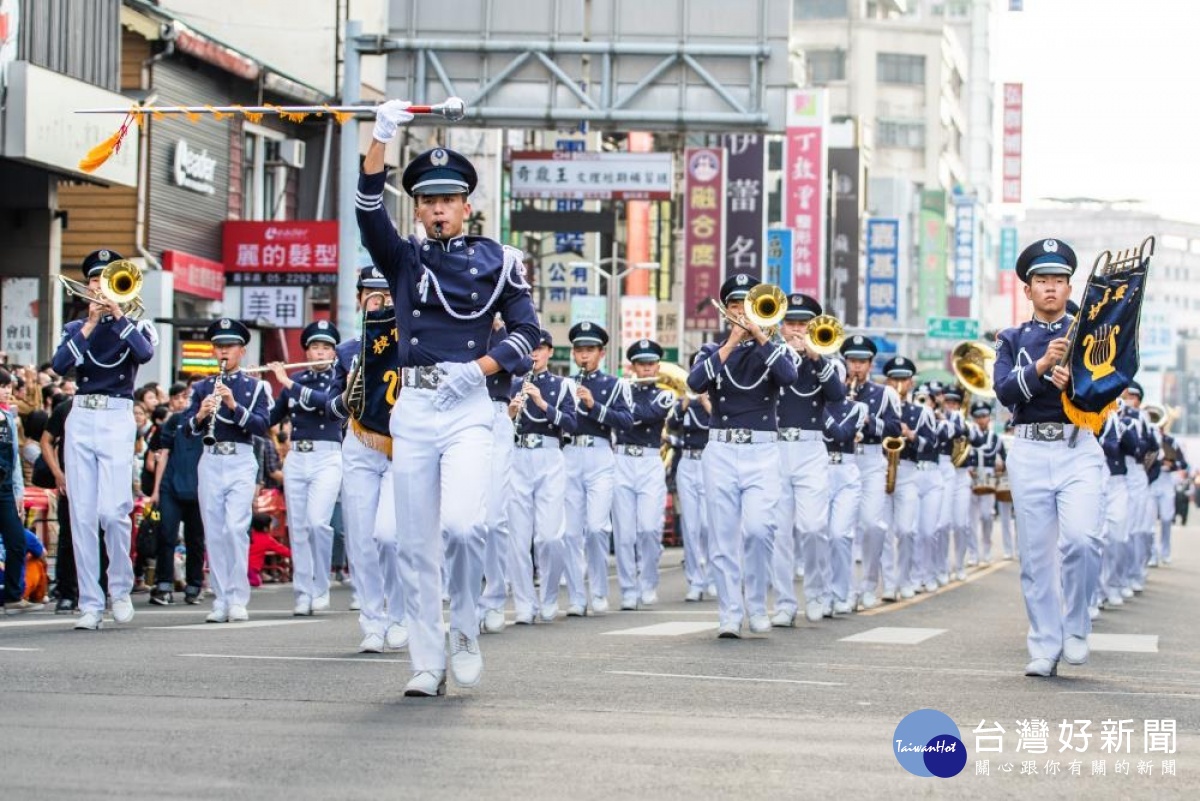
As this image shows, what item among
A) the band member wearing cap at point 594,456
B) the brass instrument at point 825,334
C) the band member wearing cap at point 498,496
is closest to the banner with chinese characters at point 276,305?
the band member wearing cap at point 594,456

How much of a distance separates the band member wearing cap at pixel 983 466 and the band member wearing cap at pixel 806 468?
12194 millimetres

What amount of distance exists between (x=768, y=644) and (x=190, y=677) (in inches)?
195

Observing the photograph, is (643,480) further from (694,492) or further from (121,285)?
(121,285)

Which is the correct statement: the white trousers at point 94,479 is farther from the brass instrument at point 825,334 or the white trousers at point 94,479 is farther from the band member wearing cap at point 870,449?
the band member wearing cap at point 870,449

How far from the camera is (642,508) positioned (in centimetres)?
2152

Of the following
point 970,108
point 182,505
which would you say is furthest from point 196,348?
point 970,108

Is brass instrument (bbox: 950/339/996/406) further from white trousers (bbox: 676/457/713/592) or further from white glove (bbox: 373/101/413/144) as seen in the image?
white glove (bbox: 373/101/413/144)

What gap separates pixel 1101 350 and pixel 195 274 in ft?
77.8

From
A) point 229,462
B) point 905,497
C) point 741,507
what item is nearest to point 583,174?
point 905,497

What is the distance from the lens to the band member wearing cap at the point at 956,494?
2667cm

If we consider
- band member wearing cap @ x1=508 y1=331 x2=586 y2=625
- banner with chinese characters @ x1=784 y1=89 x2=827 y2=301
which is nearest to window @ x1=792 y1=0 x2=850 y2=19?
banner with chinese characters @ x1=784 y1=89 x2=827 y2=301

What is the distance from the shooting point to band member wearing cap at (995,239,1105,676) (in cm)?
1257

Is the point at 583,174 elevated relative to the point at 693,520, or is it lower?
elevated

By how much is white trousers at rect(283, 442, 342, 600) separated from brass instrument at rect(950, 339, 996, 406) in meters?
8.25
